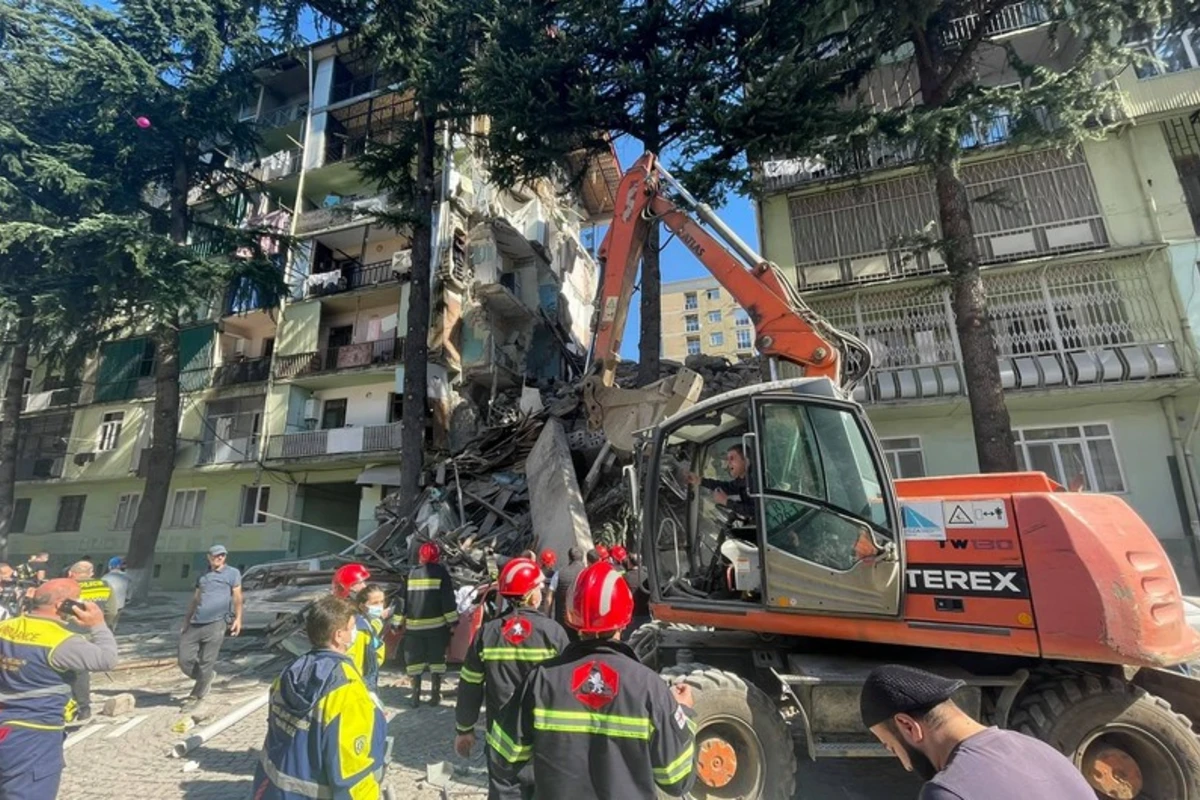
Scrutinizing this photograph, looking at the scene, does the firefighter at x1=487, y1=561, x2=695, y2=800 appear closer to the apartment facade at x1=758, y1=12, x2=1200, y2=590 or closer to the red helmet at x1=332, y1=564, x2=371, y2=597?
the red helmet at x1=332, y1=564, x2=371, y2=597

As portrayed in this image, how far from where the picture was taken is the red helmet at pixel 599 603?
7.21 feet

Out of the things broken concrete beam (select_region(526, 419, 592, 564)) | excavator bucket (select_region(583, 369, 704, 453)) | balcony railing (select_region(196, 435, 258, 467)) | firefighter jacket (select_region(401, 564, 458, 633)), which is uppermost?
balcony railing (select_region(196, 435, 258, 467))

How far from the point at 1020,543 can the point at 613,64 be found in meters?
12.9

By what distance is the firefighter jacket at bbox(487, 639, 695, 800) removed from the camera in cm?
203

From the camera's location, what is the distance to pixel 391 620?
7.52 metres

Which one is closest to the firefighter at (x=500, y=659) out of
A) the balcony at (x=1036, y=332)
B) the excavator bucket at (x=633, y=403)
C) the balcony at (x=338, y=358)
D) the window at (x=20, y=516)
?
the excavator bucket at (x=633, y=403)

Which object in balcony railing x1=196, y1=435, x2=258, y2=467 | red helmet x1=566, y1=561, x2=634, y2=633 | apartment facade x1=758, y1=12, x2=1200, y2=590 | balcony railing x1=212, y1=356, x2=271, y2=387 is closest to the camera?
red helmet x1=566, y1=561, x2=634, y2=633

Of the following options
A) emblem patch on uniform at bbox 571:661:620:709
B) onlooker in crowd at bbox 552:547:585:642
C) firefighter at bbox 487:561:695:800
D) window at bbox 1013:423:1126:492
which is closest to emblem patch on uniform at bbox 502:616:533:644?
firefighter at bbox 487:561:695:800

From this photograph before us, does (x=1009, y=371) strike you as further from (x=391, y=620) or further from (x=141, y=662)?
(x=141, y=662)

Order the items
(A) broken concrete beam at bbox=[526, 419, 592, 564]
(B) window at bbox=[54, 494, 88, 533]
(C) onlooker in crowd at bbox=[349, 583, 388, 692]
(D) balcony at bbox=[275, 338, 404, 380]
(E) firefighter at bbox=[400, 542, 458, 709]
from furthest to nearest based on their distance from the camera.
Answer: (B) window at bbox=[54, 494, 88, 533] → (D) balcony at bbox=[275, 338, 404, 380] → (A) broken concrete beam at bbox=[526, 419, 592, 564] → (E) firefighter at bbox=[400, 542, 458, 709] → (C) onlooker in crowd at bbox=[349, 583, 388, 692]

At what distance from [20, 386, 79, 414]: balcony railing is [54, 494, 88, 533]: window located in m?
4.06

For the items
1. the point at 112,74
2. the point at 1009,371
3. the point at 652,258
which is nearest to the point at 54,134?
the point at 112,74

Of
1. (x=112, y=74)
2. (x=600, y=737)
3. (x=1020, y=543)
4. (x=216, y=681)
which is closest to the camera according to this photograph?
(x=600, y=737)

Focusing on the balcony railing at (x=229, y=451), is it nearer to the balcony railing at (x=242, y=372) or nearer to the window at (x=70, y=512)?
the balcony railing at (x=242, y=372)
